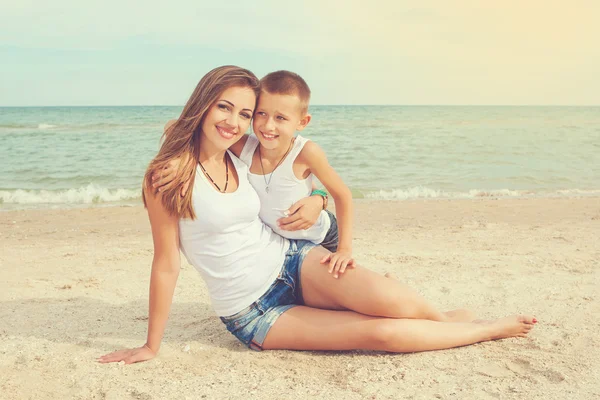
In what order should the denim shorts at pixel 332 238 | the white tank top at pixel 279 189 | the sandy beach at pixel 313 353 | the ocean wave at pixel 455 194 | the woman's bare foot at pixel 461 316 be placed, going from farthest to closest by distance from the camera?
the ocean wave at pixel 455 194 → the denim shorts at pixel 332 238 → the woman's bare foot at pixel 461 316 → the white tank top at pixel 279 189 → the sandy beach at pixel 313 353

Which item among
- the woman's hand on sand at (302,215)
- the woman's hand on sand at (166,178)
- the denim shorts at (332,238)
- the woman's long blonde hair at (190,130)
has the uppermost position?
the woman's long blonde hair at (190,130)

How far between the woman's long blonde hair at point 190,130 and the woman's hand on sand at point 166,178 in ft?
0.06

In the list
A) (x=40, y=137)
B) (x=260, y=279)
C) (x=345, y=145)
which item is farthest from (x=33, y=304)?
(x=40, y=137)

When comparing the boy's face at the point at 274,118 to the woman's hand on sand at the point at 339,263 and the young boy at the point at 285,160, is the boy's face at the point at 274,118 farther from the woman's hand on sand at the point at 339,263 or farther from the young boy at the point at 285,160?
the woman's hand on sand at the point at 339,263

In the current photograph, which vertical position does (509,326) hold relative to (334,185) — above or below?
below

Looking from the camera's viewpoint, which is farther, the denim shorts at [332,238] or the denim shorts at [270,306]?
the denim shorts at [332,238]

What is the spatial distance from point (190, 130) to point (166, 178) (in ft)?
1.15

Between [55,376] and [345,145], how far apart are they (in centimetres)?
1809

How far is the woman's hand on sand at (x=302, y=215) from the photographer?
3.49m

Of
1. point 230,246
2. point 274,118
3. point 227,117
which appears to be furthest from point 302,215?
point 227,117

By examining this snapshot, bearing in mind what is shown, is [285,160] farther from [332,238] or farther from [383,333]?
[383,333]

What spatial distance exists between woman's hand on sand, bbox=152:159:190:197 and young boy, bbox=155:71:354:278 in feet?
1.80

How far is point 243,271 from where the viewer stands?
3314 mm

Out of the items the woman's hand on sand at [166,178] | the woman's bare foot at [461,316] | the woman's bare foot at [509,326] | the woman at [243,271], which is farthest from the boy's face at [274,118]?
the woman's bare foot at [509,326]
